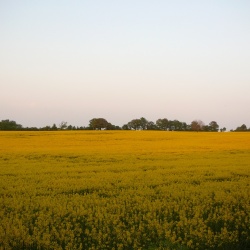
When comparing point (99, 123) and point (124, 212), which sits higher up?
point (99, 123)

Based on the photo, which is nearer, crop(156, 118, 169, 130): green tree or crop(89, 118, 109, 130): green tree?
crop(89, 118, 109, 130): green tree

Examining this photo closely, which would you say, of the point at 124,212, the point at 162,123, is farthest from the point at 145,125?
the point at 124,212

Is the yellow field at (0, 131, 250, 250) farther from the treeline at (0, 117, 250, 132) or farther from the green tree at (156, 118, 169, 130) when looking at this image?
the green tree at (156, 118, 169, 130)

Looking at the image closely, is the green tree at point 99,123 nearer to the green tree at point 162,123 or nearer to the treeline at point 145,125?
the treeline at point 145,125

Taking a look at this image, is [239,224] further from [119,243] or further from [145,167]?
[145,167]

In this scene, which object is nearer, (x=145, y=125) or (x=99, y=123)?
(x=99, y=123)

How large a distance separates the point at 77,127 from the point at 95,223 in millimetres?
72019

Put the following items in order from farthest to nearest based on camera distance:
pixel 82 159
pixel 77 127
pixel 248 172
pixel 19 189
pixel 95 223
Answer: pixel 77 127 → pixel 82 159 → pixel 248 172 → pixel 19 189 → pixel 95 223

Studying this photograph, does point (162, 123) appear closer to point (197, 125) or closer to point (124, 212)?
point (197, 125)

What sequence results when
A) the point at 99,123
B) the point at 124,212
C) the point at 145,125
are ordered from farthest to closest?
the point at 145,125
the point at 99,123
the point at 124,212

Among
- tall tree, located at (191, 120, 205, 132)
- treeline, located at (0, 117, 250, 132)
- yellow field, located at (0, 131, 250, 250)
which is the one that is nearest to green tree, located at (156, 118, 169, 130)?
treeline, located at (0, 117, 250, 132)

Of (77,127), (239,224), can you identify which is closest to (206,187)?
(239,224)

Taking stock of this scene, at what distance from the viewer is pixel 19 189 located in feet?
32.4

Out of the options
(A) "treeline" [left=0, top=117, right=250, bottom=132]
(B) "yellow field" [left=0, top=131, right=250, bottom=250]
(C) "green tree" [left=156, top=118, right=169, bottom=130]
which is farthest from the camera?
(C) "green tree" [left=156, top=118, right=169, bottom=130]
